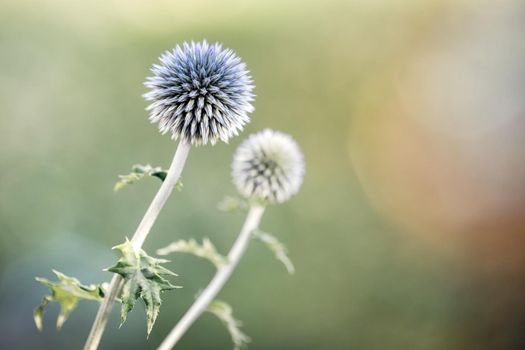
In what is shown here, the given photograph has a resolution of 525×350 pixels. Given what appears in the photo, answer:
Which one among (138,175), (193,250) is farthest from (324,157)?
(138,175)

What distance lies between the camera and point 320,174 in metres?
5.87

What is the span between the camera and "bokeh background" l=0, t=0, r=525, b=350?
5246 millimetres

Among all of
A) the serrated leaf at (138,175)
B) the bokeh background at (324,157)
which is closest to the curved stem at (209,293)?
the serrated leaf at (138,175)

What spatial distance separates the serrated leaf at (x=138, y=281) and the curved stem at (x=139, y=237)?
6 centimetres

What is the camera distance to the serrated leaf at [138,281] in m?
1.29

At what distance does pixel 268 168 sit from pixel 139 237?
1.13 metres

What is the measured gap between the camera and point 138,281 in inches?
52.3

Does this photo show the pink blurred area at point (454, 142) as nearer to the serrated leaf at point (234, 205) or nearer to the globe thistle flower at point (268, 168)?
the globe thistle flower at point (268, 168)

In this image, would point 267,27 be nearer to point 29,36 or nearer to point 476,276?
point 29,36

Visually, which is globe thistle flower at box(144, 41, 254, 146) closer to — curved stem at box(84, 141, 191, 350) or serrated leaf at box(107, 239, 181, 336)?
curved stem at box(84, 141, 191, 350)

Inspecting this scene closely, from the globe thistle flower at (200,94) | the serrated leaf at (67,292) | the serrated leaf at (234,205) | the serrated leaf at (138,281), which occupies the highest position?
the globe thistle flower at (200,94)

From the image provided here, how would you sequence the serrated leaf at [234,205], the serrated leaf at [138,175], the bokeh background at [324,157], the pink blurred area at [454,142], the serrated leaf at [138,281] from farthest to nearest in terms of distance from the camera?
the pink blurred area at [454,142] < the bokeh background at [324,157] < the serrated leaf at [234,205] < the serrated leaf at [138,175] < the serrated leaf at [138,281]

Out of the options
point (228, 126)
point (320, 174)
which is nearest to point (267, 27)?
point (320, 174)

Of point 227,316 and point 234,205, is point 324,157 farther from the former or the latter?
point 227,316
